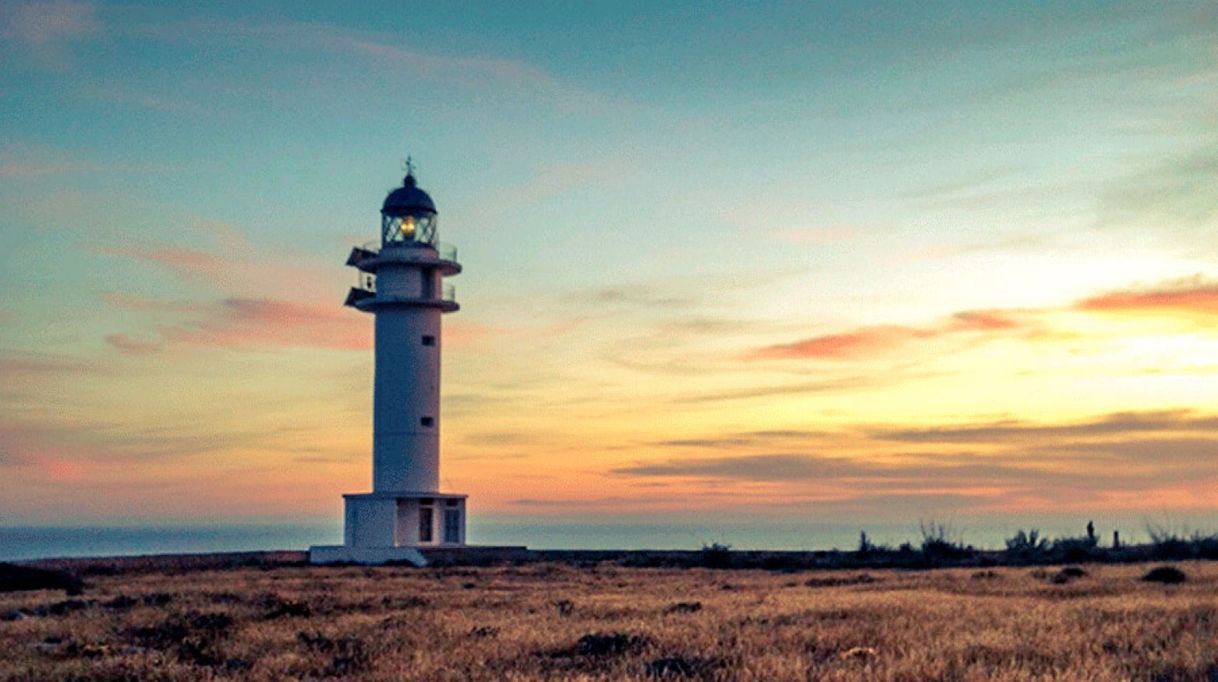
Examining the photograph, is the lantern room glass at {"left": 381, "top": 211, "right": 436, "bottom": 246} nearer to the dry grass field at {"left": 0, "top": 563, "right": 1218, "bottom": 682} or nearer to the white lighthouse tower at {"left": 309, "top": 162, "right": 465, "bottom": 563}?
the white lighthouse tower at {"left": 309, "top": 162, "right": 465, "bottom": 563}

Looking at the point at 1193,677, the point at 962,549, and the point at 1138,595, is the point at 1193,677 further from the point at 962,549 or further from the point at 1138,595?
the point at 962,549

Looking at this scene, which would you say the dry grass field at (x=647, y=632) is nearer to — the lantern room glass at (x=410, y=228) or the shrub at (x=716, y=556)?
the shrub at (x=716, y=556)

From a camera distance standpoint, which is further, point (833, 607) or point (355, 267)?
point (355, 267)

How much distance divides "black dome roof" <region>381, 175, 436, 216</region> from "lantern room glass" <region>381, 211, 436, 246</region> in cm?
21

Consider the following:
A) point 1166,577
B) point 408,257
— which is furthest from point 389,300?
point 1166,577

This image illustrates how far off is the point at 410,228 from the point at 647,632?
40.7 m

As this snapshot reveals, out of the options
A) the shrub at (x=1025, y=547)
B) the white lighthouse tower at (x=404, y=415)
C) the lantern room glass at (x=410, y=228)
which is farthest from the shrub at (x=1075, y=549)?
the lantern room glass at (x=410, y=228)

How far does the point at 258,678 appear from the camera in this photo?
1170 centimetres

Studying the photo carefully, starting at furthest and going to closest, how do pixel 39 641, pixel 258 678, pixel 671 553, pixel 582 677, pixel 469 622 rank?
1. pixel 671 553
2. pixel 469 622
3. pixel 39 641
4. pixel 258 678
5. pixel 582 677

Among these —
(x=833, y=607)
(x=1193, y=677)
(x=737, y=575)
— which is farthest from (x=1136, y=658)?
(x=737, y=575)

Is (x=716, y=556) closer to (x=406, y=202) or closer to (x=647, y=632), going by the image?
(x=406, y=202)

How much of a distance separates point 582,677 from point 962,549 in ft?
110

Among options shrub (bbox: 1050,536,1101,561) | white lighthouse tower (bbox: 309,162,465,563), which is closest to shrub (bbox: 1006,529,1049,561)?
shrub (bbox: 1050,536,1101,561)

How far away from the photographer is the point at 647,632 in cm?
1496
